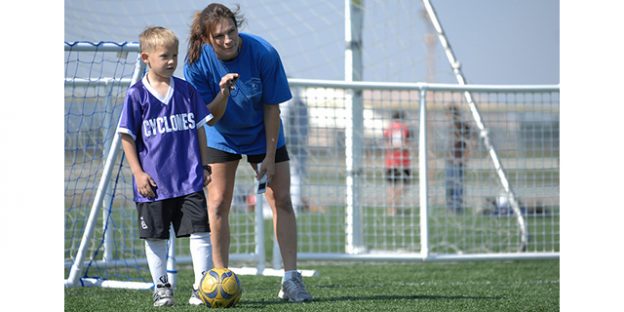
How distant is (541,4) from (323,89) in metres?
2.57

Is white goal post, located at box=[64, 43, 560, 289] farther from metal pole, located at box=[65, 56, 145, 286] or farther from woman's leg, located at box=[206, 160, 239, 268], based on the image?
woman's leg, located at box=[206, 160, 239, 268]

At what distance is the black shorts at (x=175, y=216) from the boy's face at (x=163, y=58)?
0.65 meters

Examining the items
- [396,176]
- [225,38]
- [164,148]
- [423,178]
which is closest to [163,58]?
[225,38]

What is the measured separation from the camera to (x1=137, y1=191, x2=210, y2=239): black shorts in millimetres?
5004

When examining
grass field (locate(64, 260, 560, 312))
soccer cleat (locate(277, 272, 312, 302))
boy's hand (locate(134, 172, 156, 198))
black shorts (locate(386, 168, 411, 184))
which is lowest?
grass field (locate(64, 260, 560, 312))

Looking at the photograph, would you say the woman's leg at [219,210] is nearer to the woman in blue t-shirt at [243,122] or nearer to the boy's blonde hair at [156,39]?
the woman in blue t-shirt at [243,122]

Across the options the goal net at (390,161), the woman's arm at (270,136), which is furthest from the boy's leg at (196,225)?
the goal net at (390,161)

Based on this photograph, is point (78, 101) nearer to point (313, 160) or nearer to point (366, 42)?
point (313, 160)

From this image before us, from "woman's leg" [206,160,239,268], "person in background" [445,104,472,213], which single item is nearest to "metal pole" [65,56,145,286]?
Answer: "woman's leg" [206,160,239,268]

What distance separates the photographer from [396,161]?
8.77m

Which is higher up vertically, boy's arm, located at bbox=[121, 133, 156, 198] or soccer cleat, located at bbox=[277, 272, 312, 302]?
boy's arm, located at bbox=[121, 133, 156, 198]

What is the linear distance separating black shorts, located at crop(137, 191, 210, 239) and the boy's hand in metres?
0.07
